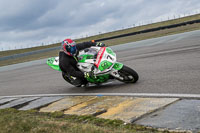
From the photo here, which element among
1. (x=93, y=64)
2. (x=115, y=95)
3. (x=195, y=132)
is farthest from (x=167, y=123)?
(x=93, y=64)

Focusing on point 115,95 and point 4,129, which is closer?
point 4,129

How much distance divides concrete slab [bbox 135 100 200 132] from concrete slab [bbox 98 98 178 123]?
0.66 ft

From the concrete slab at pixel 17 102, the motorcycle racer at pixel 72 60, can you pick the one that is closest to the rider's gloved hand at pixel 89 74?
the motorcycle racer at pixel 72 60

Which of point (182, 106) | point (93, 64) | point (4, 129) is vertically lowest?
point (4, 129)

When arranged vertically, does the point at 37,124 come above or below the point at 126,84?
below

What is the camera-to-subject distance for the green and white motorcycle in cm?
705

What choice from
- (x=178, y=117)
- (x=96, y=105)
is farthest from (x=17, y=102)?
(x=178, y=117)

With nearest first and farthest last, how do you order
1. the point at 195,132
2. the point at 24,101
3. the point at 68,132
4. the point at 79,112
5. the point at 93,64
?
1. the point at 195,132
2. the point at 68,132
3. the point at 79,112
4. the point at 93,64
5. the point at 24,101

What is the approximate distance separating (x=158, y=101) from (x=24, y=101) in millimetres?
4453

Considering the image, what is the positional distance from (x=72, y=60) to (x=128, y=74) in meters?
1.71

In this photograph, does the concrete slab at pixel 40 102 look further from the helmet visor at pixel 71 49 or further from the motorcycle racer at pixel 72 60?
the helmet visor at pixel 71 49

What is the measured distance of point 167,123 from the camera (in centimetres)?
389

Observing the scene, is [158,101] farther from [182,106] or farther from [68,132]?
[68,132]

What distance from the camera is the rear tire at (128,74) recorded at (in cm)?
705
